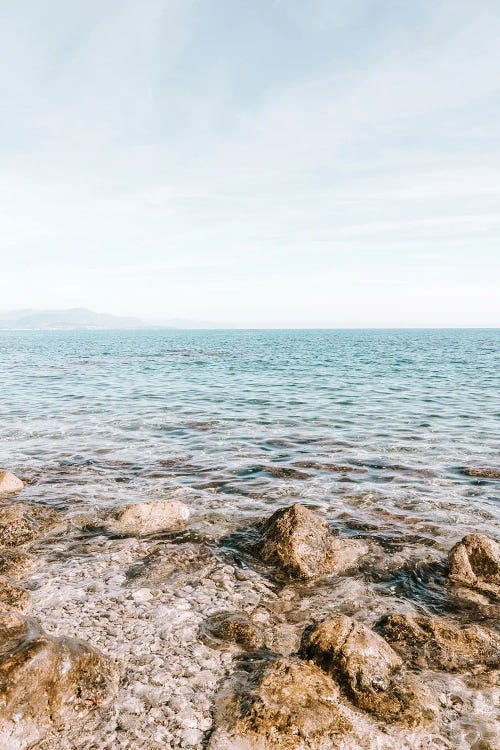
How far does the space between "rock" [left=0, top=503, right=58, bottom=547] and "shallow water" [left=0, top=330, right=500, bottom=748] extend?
582 mm

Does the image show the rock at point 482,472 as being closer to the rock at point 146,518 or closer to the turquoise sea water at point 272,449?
the turquoise sea water at point 272,449

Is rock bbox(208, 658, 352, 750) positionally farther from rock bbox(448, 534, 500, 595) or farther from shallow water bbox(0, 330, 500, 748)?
rock bbox(448, 534, 500, 595)

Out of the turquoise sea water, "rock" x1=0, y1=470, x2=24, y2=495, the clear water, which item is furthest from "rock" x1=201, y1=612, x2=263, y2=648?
"rock" x1=0, y1=470, x2=24, y2=495

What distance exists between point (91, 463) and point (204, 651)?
10.1 meters

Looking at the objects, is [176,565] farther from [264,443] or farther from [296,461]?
[264,443]

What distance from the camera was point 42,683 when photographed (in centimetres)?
496

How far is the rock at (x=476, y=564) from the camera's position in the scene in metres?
8.27

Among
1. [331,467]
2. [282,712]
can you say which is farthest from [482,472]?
[282,712]

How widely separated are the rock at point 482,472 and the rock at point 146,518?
8.90m

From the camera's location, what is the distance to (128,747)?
4758mm

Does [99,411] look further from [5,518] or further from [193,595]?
[193,595]

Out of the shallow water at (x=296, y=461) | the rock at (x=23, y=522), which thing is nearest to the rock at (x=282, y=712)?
the shallow water at (x=296, y=461)

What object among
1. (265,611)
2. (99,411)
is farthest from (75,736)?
(99,411)

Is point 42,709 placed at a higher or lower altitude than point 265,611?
higher
